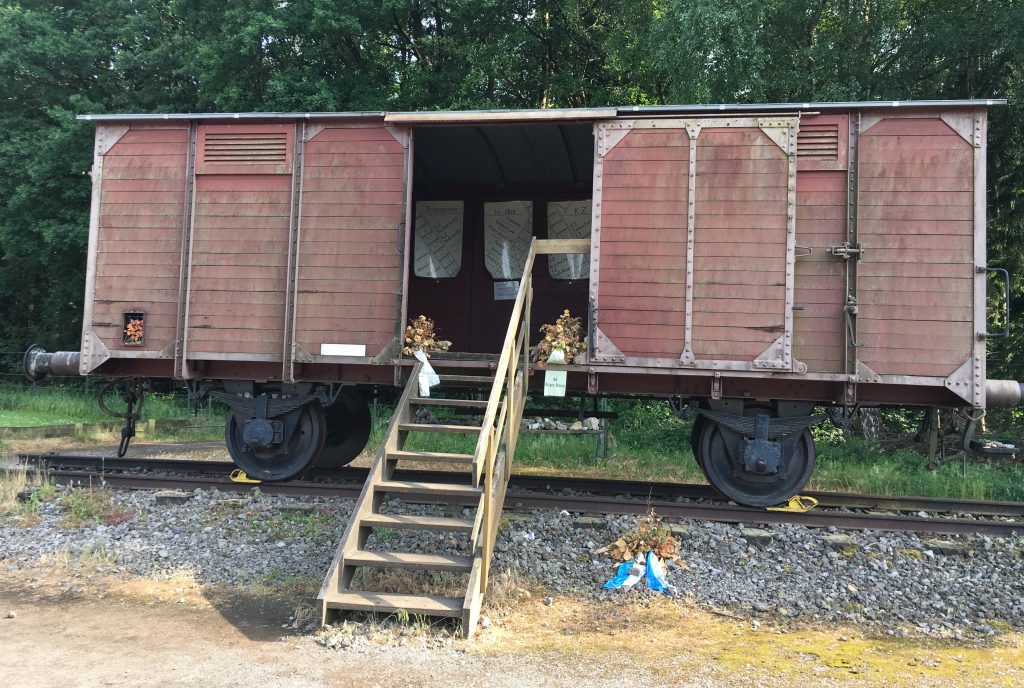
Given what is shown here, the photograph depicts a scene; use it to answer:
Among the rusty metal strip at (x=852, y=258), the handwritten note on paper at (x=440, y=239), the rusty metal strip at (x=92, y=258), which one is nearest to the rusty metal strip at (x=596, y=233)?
the rusty metal strip at (x=852, y=258)

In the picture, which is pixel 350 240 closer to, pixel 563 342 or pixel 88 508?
pixel 563 342

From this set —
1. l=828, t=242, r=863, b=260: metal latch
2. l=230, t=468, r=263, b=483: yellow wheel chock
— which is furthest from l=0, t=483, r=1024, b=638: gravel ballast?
l=828, t=242, r=863, b=260: metal latch

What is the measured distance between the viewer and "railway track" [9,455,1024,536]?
6.47 meters

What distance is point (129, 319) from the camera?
7.61 metres

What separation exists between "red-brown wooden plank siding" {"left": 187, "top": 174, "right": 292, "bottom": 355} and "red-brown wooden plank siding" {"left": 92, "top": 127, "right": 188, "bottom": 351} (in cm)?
30

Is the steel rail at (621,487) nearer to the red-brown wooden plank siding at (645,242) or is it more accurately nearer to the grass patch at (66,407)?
the red-brown wooden plank siding at (645,242)

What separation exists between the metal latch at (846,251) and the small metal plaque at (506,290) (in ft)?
15.0

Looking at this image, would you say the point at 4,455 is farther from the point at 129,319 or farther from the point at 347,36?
the point at 347,36

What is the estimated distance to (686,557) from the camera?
18.5ft

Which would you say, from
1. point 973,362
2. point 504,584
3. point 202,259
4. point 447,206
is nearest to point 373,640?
point 504,584

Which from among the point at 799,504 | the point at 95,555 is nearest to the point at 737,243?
the point at 799,504

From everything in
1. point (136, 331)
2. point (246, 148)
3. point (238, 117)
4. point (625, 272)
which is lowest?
point (136, 331)

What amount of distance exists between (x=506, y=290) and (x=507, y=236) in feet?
2.50

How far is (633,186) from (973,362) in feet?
11.1
